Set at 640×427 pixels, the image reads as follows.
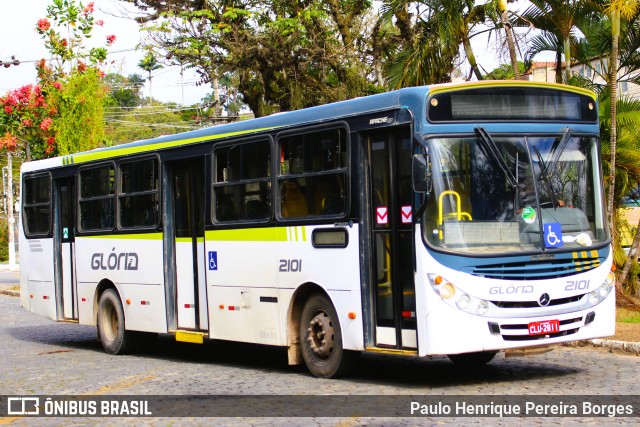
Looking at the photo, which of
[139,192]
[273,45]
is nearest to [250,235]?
[139,192]

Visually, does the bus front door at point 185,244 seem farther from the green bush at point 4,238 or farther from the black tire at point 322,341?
the green bush at point 4,238

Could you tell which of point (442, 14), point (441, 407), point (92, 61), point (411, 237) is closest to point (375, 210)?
point (411, 237)

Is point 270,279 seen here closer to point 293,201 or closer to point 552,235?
point 293,201

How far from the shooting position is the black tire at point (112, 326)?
1612cm

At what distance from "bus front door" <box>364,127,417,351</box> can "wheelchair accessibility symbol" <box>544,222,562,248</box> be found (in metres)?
1.38

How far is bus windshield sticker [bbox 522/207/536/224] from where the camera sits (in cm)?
1061

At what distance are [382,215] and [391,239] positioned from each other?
295 millimetres

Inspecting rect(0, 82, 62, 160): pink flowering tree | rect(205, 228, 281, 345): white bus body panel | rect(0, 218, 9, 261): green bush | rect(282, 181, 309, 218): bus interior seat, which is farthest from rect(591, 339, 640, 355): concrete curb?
rect(0, 218, 9, 261): green bush

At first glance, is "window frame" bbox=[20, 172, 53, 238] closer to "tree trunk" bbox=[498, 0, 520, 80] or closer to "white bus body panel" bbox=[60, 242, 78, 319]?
"white bus body panel" bbox=[60, 242, 78, 319]

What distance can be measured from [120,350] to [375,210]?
21.6 ft

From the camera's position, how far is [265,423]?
30.0 ft

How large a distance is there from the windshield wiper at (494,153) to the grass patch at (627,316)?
6.20 metres

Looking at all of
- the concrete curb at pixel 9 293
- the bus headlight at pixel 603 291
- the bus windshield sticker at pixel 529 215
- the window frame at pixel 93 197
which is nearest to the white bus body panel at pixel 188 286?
the window frame at pixel 93 197

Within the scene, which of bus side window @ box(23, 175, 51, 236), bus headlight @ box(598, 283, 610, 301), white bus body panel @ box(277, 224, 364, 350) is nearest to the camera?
bus headlight @ box(598, 283, 610, 301)
